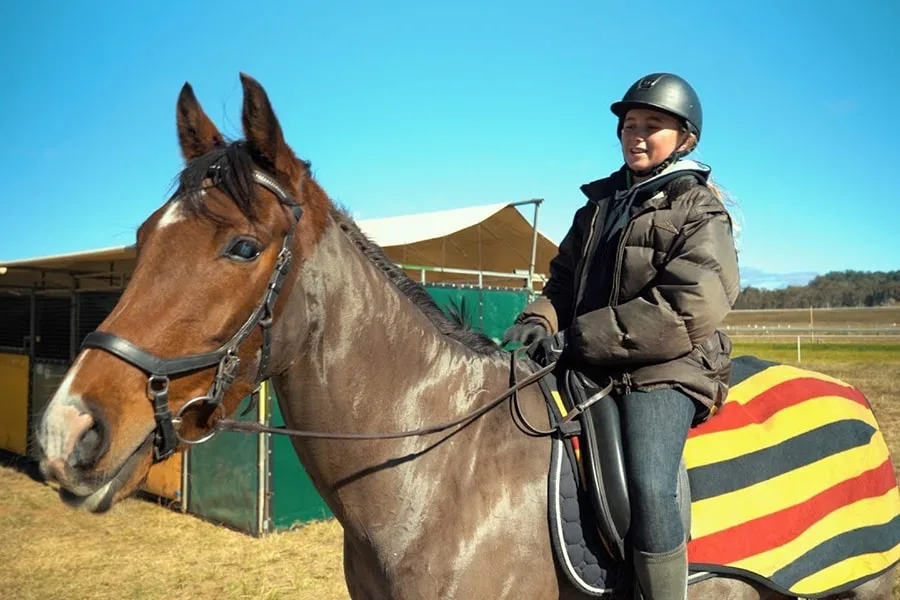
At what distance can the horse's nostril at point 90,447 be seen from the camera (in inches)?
62.4

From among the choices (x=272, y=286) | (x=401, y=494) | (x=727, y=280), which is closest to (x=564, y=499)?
(x=401, y=494)

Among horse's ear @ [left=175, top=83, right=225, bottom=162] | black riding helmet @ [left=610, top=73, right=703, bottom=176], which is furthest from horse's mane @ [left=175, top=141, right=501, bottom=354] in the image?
black riding helmet @ [left=610, top=73, right=703, bottom=176]

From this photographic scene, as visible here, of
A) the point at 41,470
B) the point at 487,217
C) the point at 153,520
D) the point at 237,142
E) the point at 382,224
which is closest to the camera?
the point at 41,470

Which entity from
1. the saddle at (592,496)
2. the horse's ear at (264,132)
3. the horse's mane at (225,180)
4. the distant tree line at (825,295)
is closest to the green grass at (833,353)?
the saddle at (592,496)

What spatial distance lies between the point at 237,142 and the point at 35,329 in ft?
34.5

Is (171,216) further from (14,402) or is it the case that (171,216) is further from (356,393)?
(14,402)

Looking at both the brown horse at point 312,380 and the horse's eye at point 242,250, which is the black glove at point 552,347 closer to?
the brown horse at point 312,380

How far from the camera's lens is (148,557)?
6.56 m

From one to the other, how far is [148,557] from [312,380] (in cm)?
580

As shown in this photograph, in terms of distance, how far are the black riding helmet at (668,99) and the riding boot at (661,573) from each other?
152 centimetres

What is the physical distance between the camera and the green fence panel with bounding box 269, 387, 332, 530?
7008 mm

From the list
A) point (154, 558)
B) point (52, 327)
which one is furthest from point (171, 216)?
point (52, 327)

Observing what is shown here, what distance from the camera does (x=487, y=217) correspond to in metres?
10.1

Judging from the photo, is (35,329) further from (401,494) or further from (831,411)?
(831,411)
